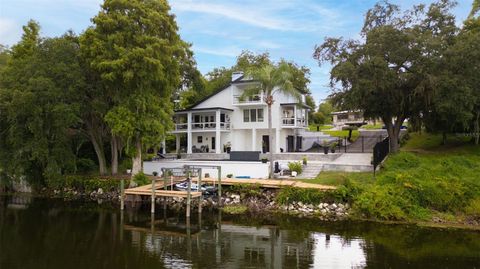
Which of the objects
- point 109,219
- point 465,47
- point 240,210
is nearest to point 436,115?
point 465,47

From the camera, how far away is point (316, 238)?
16.7 metres

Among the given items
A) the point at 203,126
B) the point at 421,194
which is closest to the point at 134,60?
the point at 203,126

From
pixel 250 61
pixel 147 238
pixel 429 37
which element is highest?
pixel 250 61

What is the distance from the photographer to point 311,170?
1091 inches

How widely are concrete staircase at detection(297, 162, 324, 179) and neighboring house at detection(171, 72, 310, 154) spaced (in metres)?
9.08

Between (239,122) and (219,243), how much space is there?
24.2 meters

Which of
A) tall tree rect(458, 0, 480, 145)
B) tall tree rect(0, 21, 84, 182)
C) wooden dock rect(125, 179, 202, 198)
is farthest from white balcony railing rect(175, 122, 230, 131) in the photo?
tall tree rect(458, 0, 480, 145)

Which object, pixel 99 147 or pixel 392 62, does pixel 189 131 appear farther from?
pixel 392 62

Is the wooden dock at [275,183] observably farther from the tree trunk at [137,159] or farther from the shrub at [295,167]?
the tree trunk at [137,159]

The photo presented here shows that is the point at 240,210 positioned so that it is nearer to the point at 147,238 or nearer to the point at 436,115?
the point at 147,238

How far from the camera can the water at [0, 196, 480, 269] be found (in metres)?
13.7

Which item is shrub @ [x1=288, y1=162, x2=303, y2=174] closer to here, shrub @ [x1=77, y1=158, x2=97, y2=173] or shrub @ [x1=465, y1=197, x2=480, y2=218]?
shrub @ [x1=465, y1=197, x2=480, y2=218]

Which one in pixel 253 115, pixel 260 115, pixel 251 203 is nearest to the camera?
pixel 251 203

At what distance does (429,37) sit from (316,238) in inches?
650
